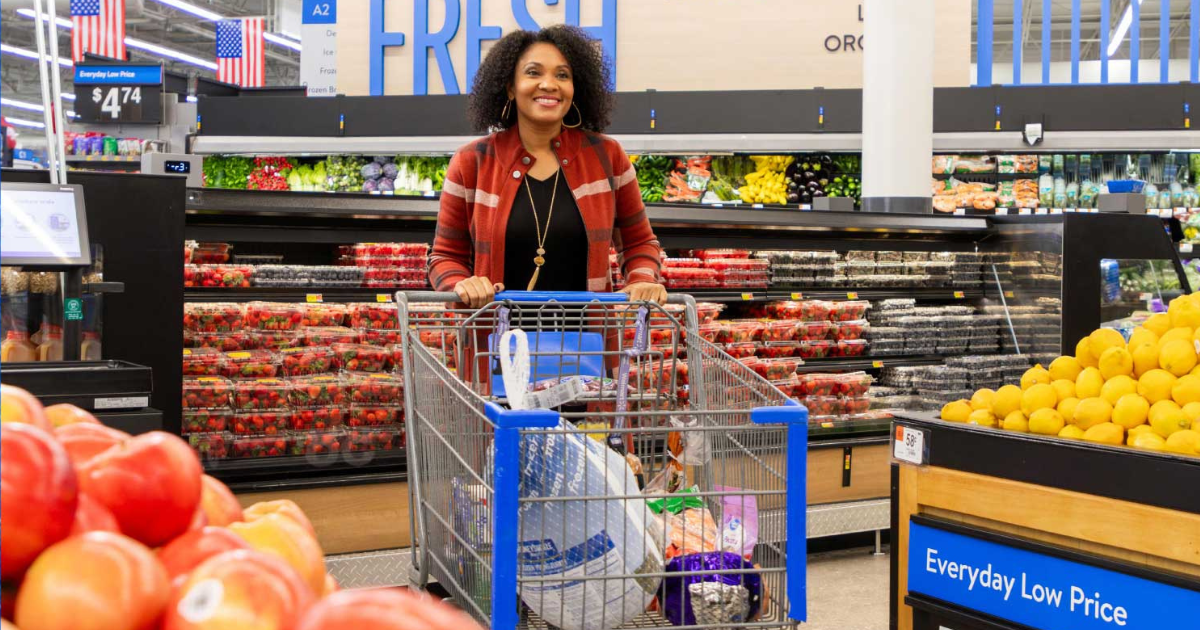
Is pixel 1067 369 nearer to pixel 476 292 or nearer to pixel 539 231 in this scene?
pixel 539 231

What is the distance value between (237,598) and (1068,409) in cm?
254

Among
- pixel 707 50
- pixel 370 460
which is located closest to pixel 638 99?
pixel 707 50

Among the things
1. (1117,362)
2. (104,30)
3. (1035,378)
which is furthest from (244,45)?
(1117,362)

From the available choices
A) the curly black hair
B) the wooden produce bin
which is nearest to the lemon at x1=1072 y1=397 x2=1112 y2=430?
the wooden produce bin

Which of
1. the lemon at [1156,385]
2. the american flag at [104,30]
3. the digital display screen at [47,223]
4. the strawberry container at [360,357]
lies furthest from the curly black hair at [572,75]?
the american flag at [104,30]

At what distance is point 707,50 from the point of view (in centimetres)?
878

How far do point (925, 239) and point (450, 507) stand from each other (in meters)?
3.87

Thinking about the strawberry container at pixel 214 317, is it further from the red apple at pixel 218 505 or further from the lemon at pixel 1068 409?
the red apple at pixel 218 505

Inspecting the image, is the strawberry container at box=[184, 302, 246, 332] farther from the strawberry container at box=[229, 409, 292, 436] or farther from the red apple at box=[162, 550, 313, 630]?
the red apple at box=[162, 550, 313, 630]

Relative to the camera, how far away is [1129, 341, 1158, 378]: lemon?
9.05ft

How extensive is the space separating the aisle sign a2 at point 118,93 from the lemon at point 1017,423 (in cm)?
832

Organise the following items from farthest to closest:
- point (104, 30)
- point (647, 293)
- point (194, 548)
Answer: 1. point (104, 30)
2. point (647, 293)
3. point (194, 548)

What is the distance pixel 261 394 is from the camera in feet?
12.5

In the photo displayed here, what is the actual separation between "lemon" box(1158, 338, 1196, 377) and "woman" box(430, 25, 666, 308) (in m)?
1.24
